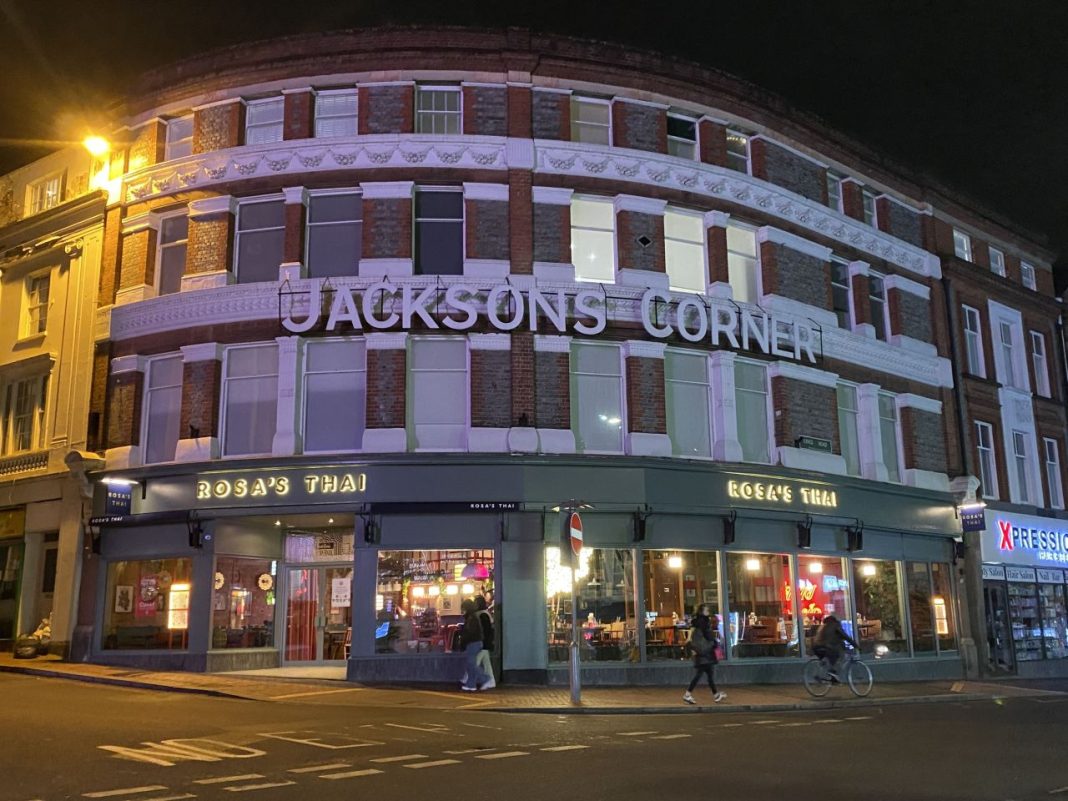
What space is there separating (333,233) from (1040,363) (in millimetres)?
24674

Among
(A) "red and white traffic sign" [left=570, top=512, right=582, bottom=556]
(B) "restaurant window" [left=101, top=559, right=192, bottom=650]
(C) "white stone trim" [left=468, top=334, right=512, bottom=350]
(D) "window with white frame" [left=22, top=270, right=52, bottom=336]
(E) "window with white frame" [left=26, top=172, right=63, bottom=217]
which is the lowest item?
(B) "restaurant window" [left=101, top=559, right=192, bottom=650]

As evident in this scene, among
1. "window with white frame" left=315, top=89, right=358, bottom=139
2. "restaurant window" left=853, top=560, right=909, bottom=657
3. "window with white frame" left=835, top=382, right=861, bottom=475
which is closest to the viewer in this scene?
"window with white frame" left=315, top=89, right=358, bottom=139

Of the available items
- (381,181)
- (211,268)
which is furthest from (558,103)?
(211,268)

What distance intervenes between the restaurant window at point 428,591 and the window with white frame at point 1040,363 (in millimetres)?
22411

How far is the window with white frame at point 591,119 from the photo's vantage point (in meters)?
22.1

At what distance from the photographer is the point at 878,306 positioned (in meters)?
26.7

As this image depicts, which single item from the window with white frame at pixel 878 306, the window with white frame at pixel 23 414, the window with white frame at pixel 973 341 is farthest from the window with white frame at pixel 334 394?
the window with white frame at pixel 973 341

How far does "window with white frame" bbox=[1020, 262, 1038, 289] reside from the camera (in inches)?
1277

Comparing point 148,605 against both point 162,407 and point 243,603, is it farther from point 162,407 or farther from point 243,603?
point 162,407

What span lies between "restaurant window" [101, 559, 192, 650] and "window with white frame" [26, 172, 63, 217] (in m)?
10.4

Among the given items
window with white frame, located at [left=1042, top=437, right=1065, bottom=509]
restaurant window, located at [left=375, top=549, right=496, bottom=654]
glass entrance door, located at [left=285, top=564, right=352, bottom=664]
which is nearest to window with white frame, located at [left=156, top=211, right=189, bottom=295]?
glass entrance door, located at [left=285, top=564, right=352, bottom=664]

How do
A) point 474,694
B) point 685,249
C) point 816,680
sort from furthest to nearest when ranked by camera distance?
point 685,249
point 816,680
point 474,694

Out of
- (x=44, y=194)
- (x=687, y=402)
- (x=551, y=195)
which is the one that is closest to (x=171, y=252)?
(x=44, y=194)

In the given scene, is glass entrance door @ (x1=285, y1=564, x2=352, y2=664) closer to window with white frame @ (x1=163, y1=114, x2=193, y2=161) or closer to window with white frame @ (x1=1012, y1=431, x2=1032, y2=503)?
window with white frame @ (x1=163, y1=114, x2=193, y2=161)
